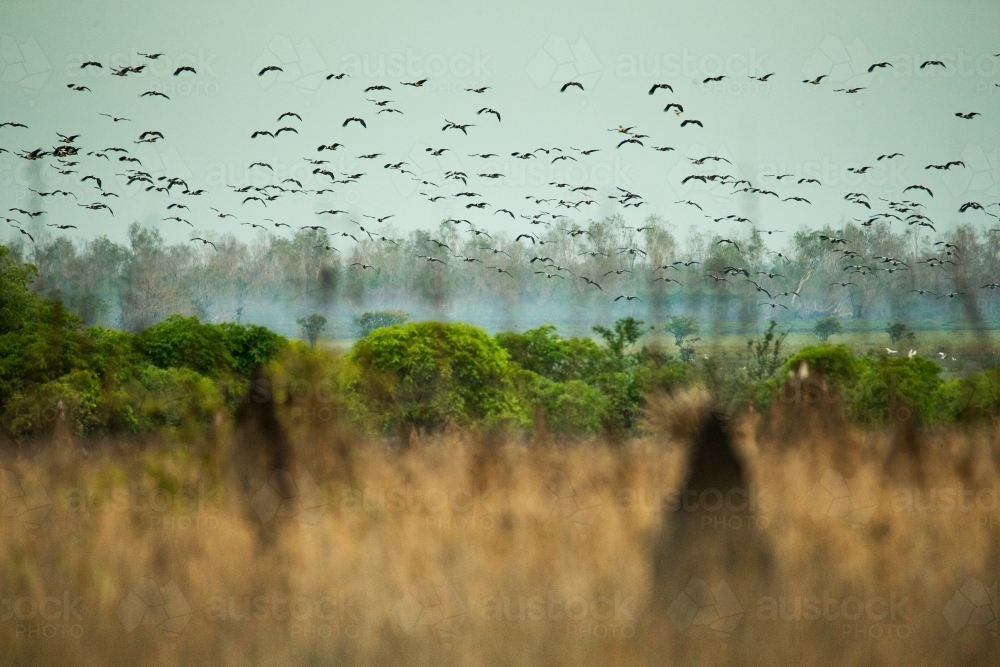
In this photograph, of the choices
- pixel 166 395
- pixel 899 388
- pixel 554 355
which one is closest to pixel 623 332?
pixel 554 355

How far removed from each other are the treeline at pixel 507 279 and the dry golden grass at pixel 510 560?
20295mm

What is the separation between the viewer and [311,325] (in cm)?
3856

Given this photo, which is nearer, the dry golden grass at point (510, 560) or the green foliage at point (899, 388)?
the dry golden grass at point (510, 560)

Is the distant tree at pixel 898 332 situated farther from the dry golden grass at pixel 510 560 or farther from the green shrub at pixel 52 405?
the green shrub at pixel 52 405

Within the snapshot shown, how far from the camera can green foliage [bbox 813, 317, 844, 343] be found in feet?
146

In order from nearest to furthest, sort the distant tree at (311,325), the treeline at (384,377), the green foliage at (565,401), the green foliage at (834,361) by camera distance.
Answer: the treeline at (384,377) → the green foliage at (834,361) → the green foliage at (565,401) → the distant tree at (311,325)

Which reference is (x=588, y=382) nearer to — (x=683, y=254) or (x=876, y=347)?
(x=876, y=347)

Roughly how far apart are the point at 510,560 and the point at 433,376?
17.0 m

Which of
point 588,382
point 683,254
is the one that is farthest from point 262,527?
point 683,254

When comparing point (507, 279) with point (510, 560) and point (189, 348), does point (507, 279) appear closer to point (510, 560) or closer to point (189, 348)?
point (189, 348)

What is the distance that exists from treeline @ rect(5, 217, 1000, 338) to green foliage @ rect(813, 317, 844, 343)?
1.88 feet

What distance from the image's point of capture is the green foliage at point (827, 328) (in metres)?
44.5

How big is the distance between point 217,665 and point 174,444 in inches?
363

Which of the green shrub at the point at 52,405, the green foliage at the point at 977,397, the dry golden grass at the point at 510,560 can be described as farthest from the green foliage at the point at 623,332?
the dry golden grass at the point at 510,560
